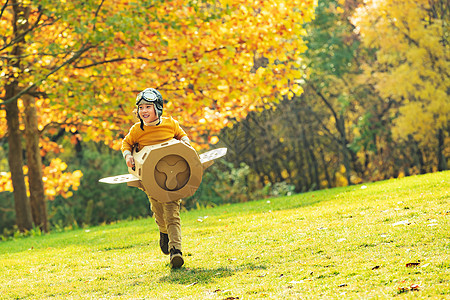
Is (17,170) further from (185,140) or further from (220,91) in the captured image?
(185,140)

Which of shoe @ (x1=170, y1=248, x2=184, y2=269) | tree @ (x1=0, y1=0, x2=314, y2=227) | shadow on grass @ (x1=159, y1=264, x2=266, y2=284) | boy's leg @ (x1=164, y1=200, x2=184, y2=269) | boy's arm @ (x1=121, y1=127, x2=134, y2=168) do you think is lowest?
shadow on grass @ (x1=159, y1=264, x2=266, y2=284)

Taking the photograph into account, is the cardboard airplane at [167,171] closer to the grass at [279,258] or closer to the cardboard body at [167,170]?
the cardboard body at [167,170]

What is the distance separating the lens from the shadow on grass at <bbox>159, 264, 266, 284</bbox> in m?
5.54

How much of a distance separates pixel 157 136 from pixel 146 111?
30cm

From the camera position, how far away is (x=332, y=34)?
27250 millimetres

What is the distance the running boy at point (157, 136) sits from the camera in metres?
6.32

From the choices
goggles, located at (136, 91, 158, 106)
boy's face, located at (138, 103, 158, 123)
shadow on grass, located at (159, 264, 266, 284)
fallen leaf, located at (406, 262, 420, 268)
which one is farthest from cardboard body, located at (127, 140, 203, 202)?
fallen leaf, located at (406, 262, 420, 268)

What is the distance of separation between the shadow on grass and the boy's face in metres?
1.58

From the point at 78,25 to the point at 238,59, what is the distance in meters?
3.61

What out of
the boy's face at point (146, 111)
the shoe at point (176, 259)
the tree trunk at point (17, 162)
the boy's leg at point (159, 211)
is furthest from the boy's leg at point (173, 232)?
the tree trunk at point (17, 162)

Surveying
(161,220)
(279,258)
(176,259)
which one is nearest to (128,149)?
(161,220)

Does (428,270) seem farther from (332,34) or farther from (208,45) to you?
(332,34)

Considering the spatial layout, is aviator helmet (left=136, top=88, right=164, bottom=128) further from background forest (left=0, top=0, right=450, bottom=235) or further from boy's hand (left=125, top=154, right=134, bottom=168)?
background forest (left=0, top=0, right=450, bottom=235)

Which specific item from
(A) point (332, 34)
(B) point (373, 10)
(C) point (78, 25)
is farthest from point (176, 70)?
(A) point (332, 34)
